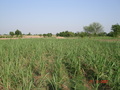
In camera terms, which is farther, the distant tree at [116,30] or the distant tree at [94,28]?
the distant tree at [94,28]

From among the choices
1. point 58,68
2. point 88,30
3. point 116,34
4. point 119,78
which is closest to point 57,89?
point 58,68

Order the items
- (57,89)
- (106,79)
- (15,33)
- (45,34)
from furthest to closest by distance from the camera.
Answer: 1. (45,34)
2. (15,33)
3. (106,79)
4. (57,89)

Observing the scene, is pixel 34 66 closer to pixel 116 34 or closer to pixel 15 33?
pixel 116 34

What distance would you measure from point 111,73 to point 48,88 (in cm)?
113

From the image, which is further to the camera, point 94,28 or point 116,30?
point 94,28

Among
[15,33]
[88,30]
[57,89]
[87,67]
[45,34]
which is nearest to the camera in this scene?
[57,89]

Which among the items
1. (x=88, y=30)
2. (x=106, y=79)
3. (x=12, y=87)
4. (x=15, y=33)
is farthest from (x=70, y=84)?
(x=88, y=30)

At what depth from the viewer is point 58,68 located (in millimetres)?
2125

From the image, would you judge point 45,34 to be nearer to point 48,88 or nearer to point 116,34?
point 116,34

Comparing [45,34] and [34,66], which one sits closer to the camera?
[34,66]

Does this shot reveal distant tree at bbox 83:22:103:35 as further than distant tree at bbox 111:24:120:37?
Yes

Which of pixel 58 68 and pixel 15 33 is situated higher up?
pixel 15 33

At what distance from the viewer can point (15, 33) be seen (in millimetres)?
34312

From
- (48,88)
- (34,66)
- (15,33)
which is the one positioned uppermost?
(15,33)
